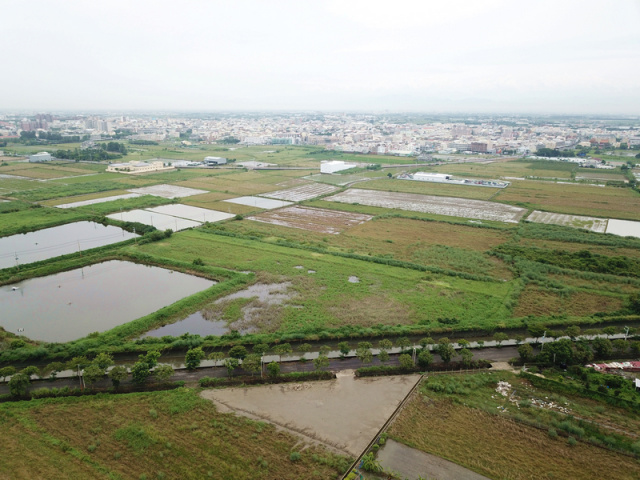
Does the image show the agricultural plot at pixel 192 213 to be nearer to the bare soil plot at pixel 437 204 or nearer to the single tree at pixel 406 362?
the bare soil plot at pixel 437 204

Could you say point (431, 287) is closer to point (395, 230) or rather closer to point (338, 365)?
point (338, 365)

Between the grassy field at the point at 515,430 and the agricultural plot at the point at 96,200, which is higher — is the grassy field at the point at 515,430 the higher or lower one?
the lower one

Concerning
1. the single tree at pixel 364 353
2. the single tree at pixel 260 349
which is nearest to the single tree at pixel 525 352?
the single tree at pixel 364 353

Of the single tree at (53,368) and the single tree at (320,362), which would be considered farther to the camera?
the single tree at (320,362)

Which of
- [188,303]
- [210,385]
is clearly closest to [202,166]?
[188,303]

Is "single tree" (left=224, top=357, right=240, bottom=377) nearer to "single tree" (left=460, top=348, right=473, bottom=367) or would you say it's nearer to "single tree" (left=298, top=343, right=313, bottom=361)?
"single tree" (left=298, top=343, right=313, bottom=361)

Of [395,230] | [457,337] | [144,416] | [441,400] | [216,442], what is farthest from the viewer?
[395,230]

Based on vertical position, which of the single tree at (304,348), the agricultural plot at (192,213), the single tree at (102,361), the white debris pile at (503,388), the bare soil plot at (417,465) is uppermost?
the agricultural plot at (192,213)
